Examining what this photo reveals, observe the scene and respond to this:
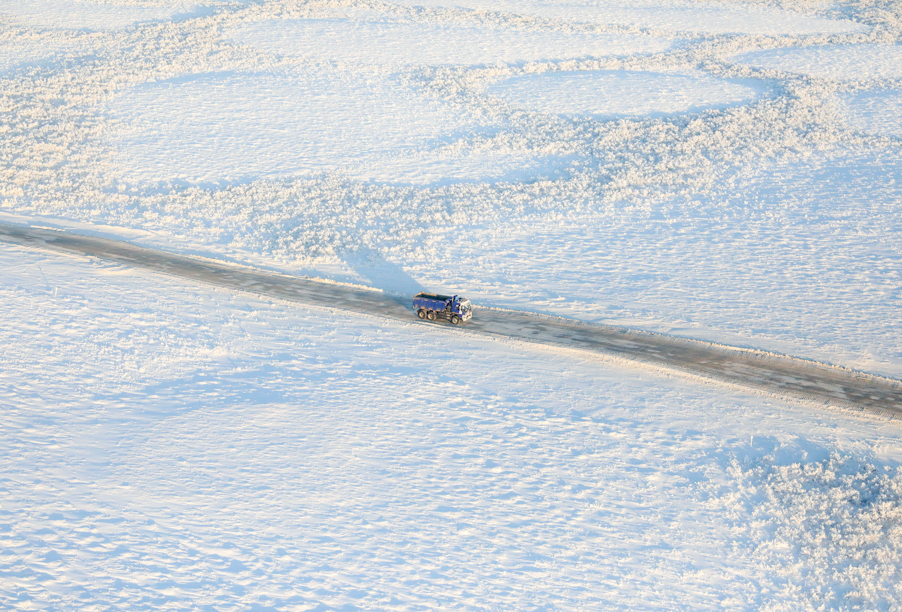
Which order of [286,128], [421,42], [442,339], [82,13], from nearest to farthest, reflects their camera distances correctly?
1. [442,339]
2. [286,128]
3. [421,42]
4. [82,13]

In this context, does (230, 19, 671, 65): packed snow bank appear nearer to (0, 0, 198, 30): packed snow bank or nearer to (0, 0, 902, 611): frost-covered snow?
(0, 0, 902, 611): frost-covered snow

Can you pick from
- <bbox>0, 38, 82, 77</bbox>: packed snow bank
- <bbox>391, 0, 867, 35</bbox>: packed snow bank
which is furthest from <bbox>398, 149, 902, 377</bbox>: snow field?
<bbox>0, 38, 82, 77</bbox>: packed snow bank

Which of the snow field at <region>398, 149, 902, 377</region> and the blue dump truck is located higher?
the snow field at <region>398, 149, 902, 377</region>

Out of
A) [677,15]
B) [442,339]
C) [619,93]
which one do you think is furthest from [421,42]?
[442,339]

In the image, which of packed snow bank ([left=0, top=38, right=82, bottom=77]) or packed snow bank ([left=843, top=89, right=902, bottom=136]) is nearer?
packed snow bank ([left=843, top=89, right=902, bottom=136])

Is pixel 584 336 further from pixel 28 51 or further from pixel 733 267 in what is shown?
pixel 28 51

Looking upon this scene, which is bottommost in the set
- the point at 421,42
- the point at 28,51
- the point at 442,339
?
the point at 442,339

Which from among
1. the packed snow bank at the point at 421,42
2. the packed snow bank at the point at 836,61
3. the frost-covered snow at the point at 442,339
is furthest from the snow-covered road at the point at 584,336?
the packed snow bank at the point at 836,61
